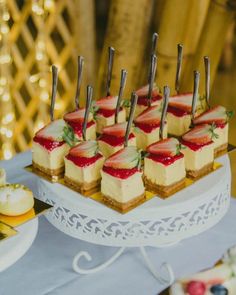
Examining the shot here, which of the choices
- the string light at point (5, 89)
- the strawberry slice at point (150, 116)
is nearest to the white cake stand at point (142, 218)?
the strawberry slice at point (150, 116)

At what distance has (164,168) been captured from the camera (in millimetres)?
1275

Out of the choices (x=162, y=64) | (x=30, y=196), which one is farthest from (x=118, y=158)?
(x=162, y=64)

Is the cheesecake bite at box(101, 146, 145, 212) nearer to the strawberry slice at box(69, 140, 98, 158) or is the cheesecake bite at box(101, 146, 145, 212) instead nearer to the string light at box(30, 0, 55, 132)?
the strawberry slice at box(69, 140, 98, 158)

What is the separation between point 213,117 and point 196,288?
0.60 m

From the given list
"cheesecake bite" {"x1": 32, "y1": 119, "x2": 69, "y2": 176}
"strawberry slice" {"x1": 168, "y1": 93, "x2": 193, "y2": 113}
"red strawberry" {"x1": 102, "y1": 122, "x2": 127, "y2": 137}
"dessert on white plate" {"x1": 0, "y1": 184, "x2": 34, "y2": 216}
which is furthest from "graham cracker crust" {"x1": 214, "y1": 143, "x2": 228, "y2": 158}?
"dessert on white plate" {"x1": 0, "y1": 184, "x2": 34, "y2": 216}

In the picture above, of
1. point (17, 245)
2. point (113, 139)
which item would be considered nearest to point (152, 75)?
point (113, 139)

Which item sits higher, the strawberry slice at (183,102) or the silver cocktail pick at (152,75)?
the silver cocktail pick at (152,75)

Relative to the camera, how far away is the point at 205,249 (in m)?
1.37

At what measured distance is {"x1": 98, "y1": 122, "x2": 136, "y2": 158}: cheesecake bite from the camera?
136 centimetres

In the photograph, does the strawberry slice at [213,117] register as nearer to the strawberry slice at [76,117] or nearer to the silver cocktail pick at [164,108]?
the silver cocktail pick at [164,108]

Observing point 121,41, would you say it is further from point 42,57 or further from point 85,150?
point 85,150

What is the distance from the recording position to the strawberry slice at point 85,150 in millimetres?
1292

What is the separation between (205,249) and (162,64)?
3.59ft

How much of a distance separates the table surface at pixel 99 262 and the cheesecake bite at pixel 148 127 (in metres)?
0.25
